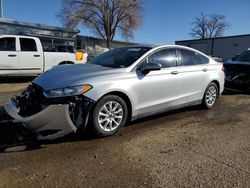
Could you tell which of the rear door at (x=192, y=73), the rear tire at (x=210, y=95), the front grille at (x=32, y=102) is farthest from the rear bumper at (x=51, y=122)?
the rear tire at (x=210, y=95)

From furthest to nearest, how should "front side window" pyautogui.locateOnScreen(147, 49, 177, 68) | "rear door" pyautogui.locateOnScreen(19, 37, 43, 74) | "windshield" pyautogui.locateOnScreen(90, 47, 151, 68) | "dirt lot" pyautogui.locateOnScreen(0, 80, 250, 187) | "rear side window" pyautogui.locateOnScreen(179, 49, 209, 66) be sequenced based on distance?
1. "rear door" pyautogui.locateOnScreen(19, 37, 43, 74)
2. "rear side window" pyautogui.locateOnScreen(179, 49, 209, 66)
3. "front side window" pyautogui.locateOnScreen(147, 49, 177, 68)
4. "windshield" pyautogui.locateOnScreen(90, 47, 151, 68)
5. "dirt lot" pyautogui.locateOnScreen(0, 80, 250, 187)

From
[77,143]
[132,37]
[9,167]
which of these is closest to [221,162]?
[77,143]

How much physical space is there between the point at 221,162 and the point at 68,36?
34.2 metres

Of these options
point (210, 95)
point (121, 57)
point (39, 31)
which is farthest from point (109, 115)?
point (39, 31)

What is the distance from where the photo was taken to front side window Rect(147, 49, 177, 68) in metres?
5.07

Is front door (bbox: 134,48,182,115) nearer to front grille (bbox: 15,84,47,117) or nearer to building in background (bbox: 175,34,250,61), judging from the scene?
front grille (bbox: 15,84,47,117)

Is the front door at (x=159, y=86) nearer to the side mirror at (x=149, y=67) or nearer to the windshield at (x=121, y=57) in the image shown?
the side mirror at (x=149, y=67)

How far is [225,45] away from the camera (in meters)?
34.6

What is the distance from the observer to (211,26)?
81.0 metres

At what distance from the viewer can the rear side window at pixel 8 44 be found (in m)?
9.80

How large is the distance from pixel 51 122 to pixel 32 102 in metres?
0.53

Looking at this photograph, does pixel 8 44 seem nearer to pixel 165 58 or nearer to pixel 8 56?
pixel 8 56

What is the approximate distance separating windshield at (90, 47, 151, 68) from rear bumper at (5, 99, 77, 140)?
1500 millimetres

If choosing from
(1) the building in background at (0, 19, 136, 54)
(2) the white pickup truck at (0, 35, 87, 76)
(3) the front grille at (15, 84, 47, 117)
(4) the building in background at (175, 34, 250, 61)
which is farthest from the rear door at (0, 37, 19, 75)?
(4) the building in background at (175, 34, 250, 61)
